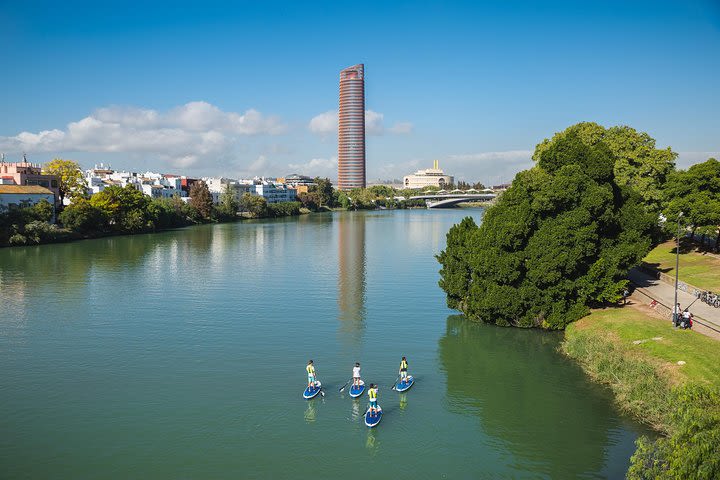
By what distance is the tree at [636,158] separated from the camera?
186 ft

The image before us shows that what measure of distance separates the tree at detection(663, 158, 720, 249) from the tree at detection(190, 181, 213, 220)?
10187 cm

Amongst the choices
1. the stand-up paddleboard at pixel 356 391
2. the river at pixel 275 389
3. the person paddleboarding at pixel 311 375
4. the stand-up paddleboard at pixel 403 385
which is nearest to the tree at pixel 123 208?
the river at pixel 275 389

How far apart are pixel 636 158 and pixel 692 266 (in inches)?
651

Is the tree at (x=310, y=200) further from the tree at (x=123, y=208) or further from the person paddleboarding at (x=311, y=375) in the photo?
the person paddleboarding at (x=311, y=375)

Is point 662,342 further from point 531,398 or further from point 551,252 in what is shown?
point 551,252

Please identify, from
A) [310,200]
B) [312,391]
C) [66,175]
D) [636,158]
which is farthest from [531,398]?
[310,200]

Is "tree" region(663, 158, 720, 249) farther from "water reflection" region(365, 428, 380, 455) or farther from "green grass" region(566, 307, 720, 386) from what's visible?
"water reflection" region(365, 428, 380, 455)

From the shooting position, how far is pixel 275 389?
2642 cm

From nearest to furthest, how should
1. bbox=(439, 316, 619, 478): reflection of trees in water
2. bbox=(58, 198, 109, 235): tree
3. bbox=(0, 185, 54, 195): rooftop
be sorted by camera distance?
1. bbox=(439, 316, 619, 478): reflection of trees in water
2. bbox=(0, 185, 54, 195): rooftop
3. bbox=(58, 198, 109, 235): tree

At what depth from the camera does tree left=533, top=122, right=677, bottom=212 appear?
186 ft

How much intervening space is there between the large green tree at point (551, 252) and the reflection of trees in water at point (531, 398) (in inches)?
84.4

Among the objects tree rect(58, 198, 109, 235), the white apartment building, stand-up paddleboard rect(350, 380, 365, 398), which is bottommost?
stand-up paddleboard rect(350, 380, 365, 398)

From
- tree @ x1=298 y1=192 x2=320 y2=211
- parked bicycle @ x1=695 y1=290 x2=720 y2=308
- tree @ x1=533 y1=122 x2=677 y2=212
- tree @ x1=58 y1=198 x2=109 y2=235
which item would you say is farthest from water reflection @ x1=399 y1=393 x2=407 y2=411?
tree @ x1=298 y1=192 x2=320 y2=211

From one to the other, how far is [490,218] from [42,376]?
28.6m
